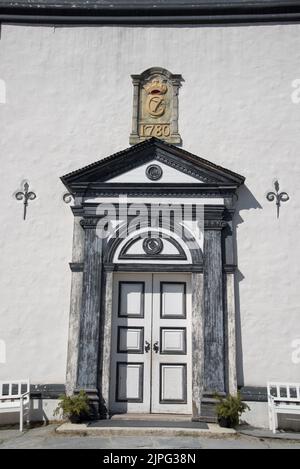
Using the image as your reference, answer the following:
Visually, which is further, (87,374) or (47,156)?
(47,156)

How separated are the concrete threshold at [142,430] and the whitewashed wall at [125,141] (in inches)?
46.1

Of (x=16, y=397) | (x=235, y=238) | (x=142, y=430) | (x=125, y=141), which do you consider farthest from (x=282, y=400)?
(x=125, y=141)

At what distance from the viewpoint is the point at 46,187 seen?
8281 mm

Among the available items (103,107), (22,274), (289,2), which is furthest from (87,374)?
(289,2)

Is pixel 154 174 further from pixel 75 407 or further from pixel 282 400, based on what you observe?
pixel 282 400

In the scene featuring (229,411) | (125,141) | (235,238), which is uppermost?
(125,141)

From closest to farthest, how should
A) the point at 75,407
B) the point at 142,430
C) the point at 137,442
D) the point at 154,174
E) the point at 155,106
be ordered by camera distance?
the point at 137,442 < the point at 142,430 < the point at 75,407 < the point at 154,174 < the point at 155,106

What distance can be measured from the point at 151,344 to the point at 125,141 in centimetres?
346

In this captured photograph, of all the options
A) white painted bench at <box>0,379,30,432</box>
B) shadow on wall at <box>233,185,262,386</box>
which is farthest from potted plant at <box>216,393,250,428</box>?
white painted bench at <box>0,379,30,432</box>

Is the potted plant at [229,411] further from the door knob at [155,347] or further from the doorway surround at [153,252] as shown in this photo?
the door knob at [155,347]

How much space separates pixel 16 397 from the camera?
707cm

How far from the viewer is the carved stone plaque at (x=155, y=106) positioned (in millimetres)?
8453

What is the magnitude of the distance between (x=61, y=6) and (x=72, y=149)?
278 cm

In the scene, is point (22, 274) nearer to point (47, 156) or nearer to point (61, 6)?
point (47, 156)
